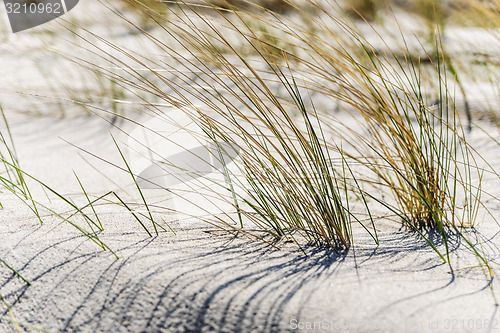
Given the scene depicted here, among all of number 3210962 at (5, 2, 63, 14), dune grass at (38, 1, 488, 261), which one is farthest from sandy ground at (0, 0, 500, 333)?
number 3210962 at (5, 2, 63, 14)

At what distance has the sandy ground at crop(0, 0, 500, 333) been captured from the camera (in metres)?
0.86

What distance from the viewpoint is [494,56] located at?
2.62 meters

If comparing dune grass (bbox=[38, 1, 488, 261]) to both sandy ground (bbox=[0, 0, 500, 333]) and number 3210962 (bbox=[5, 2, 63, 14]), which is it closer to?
sandy ground (bbox=[0, 0, 500, 333])

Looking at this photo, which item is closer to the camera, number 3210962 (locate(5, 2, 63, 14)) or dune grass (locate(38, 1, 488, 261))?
dune grass (locate(38, 1, 488, 261))

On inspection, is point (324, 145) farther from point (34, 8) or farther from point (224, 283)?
point (34, 8)

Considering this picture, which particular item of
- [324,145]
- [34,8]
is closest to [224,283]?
[324,145]

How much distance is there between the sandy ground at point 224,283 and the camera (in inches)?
33.7

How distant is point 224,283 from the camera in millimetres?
933

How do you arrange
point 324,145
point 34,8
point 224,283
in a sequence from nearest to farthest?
point 224,283, point 324,145, point 34,8

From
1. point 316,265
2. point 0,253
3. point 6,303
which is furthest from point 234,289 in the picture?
point 0,253

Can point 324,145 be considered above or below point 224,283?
above

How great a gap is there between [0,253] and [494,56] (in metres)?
2.56

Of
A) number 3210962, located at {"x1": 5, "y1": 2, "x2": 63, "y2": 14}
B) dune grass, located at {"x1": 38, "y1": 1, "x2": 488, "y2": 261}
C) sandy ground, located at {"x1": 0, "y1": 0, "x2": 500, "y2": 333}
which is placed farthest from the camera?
number 3210962, located at {"x1": 5, "y1": 2, "x2": 63, "y2": 14}

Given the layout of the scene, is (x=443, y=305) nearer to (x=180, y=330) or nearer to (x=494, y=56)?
(x=180, y=330)
